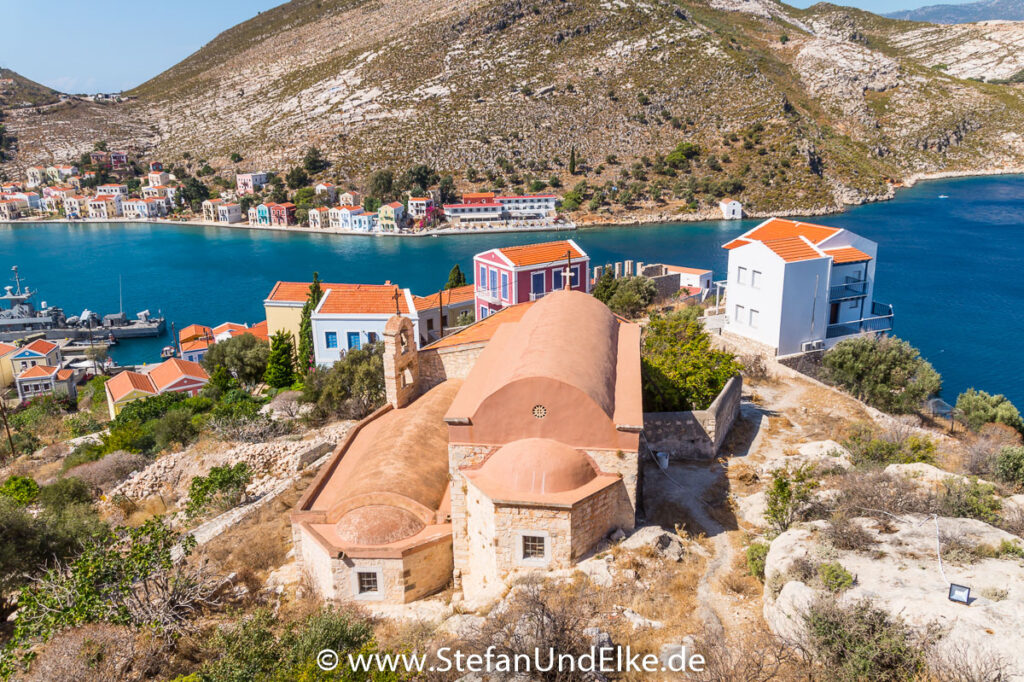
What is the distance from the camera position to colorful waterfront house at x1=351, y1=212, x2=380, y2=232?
294 ft

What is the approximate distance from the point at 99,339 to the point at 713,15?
478 ft

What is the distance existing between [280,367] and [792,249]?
82.7 feet

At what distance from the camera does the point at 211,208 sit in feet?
336

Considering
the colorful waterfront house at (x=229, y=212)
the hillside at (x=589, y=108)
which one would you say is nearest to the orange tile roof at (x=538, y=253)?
the hillside at (x=589, y=108)

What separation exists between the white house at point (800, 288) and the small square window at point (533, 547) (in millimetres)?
18879

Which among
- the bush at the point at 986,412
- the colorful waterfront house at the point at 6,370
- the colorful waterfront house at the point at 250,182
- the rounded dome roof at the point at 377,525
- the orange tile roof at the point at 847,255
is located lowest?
the colorful waterfront house at the point at 6,370

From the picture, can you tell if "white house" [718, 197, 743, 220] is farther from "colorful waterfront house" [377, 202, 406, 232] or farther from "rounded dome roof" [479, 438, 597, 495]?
"rounded dome roof" [479, 438, 597, 495]

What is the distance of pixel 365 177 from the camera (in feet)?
336

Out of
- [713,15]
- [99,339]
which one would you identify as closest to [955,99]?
[713,15]

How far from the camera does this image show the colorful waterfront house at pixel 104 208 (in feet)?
359

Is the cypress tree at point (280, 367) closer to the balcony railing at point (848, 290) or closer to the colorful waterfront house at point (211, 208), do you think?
the balcony railing at point (848, 290)

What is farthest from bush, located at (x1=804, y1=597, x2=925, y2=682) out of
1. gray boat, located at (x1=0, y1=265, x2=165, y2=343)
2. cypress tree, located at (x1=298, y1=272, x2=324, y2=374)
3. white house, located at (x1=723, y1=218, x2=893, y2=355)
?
gray boat, located at (x1=0, y1=265, x2=165, y2=343)

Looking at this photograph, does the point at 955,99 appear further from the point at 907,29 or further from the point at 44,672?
the point at 44,672

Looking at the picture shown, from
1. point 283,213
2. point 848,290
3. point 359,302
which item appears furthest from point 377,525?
point 283,213
